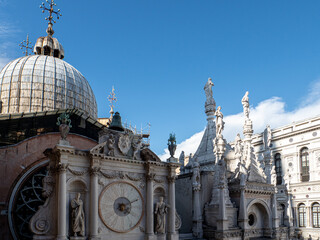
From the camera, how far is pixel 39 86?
32625mm

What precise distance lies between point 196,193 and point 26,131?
13501 mm

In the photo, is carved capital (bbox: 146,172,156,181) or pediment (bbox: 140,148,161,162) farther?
pediment (bbox: 140,148,161,162)

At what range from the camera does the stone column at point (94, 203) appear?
61.0 ft

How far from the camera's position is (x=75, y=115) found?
25.8m

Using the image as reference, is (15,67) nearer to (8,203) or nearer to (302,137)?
A: (8,203)

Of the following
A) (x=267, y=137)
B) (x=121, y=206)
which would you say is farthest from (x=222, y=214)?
(x=267, y=137)

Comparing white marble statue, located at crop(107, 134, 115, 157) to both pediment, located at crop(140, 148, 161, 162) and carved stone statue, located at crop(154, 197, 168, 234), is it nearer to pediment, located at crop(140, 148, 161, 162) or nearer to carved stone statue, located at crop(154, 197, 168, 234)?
pediment, located at crop(140, 148, 161, 162)

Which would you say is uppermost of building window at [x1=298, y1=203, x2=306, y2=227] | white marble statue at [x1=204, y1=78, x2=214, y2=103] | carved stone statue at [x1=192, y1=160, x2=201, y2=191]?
white marble statue at [x1=204, y1=78, x2=214, y2=103]

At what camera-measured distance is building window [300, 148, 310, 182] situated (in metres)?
41.1

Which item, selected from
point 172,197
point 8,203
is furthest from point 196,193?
point 8,203

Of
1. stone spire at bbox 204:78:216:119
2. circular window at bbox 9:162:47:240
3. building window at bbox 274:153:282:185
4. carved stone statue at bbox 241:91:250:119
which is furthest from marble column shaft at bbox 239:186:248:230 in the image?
building window at bbox 274:153:282:185

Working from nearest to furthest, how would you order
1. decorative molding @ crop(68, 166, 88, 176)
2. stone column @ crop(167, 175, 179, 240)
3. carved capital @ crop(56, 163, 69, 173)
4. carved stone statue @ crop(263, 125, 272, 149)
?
1. carved capital @ crop(56, 163, 69, 173)
2. decorative molding @ crop(68, 166, 88, 176)
3. stone column @ crop(167, 175, 179, 240)
4. carved stone statue @ crop(263, 125, 272, 149)

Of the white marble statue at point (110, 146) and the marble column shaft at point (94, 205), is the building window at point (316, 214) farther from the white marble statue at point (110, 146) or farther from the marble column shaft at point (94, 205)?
the marble column shaft at point (94, 205)

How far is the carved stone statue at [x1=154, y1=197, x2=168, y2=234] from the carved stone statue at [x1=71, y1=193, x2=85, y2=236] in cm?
522
